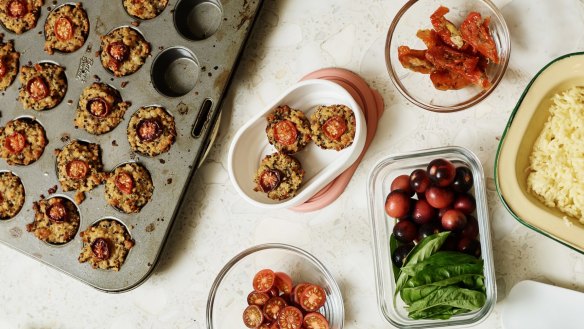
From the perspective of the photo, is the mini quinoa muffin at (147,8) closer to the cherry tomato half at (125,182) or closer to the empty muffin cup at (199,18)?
the empty muffin cup at (199,18)

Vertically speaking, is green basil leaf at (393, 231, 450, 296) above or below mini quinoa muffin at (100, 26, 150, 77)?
below

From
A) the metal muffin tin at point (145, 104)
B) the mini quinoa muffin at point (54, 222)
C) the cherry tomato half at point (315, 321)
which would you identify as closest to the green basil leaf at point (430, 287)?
the cherry tomato half at point (315, 321)

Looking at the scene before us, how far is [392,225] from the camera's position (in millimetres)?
2463

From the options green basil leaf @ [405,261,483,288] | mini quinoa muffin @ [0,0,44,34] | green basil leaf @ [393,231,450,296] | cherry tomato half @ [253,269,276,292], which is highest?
mini quinoa muffin @ [0,0,44,34]

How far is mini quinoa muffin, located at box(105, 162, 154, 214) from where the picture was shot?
2639 mm

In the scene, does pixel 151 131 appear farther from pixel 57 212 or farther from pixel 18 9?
pixel 18 9

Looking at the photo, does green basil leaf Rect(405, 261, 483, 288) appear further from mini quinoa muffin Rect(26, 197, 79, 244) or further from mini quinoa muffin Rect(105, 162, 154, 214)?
mini quinoa muffin Rect(26, 197, 79, 244)

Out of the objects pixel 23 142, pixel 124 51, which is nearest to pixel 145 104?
pixel 124 51

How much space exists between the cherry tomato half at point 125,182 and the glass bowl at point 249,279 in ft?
1.74

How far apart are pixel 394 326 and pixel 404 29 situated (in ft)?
3.81

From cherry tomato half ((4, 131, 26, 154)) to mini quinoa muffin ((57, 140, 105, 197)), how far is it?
0.20 metres

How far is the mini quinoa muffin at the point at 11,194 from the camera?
2842 mm

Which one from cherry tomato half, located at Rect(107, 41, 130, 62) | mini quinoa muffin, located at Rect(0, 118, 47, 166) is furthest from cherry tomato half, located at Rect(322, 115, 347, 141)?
mini quinoa muffin, located at Rect(0, 118, 47, 166)

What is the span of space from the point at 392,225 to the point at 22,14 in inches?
75.3
